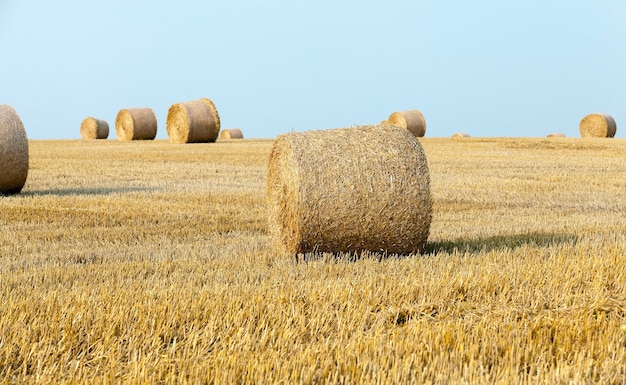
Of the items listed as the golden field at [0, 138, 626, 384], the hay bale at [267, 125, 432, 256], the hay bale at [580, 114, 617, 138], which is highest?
the hay bale at [580, 114, 617, 138]

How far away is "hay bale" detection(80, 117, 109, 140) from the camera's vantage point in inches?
1463

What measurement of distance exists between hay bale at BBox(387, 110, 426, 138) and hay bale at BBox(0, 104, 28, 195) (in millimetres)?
20816

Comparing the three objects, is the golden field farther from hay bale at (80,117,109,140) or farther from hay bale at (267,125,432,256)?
hay bale at (80,117,109,140)

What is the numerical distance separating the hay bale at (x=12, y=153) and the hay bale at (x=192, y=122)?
13846 mm

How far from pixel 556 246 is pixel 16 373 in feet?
18.1

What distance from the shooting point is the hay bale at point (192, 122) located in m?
27.7

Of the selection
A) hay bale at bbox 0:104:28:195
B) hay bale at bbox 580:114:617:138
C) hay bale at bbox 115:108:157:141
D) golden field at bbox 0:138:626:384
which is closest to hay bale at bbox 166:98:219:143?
hay bale at bbox 115:108:157:141

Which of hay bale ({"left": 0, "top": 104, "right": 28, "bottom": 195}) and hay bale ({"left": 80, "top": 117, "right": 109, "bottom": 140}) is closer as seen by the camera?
hay bale ({"left": 0, "top": 104, "right": 28, "bottom": 195})

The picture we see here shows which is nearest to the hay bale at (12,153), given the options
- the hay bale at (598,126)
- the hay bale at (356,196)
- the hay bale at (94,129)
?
the hay bale at (356,196)

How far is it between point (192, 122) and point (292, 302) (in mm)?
23198

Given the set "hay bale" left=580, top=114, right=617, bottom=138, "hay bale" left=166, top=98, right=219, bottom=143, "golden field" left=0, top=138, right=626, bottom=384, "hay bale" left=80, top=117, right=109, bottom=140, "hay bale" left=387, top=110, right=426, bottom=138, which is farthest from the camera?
"hay bale" left=80, top=117, right=109, bottom=140

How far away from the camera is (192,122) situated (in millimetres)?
27641

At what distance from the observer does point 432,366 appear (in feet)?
12.7

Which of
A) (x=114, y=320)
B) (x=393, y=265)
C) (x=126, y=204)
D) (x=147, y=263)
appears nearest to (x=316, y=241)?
(x=393, y=265)
